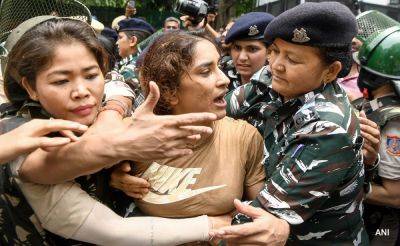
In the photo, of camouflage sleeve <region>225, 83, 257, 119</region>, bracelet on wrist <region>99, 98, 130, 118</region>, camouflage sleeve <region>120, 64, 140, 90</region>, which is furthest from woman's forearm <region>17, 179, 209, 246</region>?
camouflage sleeve <region>120, 64, 140, 90</region>

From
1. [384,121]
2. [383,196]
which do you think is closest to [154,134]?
[384,121]

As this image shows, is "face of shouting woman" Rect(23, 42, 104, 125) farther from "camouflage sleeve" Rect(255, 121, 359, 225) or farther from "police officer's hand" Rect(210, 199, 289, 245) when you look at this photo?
"camouflage sleeve" Rect(255, 121, 359, 225)

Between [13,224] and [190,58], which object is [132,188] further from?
[190,58]

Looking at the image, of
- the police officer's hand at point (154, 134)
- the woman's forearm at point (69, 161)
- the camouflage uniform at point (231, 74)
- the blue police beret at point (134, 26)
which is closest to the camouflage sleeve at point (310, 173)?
the police officer's hand at point (154, 134)

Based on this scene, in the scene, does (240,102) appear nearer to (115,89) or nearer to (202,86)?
(202,86)

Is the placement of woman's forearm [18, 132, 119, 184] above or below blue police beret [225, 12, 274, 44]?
above

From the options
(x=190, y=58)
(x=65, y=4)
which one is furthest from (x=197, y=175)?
(x=65, y=4)

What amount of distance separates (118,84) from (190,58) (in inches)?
19.9

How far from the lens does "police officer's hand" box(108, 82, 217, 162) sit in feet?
4.70

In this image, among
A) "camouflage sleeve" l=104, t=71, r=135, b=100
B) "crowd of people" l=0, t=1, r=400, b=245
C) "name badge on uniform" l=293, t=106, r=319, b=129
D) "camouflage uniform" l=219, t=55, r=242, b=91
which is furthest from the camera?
"camouflage uniform" l=219, t=55, r=242, b=91

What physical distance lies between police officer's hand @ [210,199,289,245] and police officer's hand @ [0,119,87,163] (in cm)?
72

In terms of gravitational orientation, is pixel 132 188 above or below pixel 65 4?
below

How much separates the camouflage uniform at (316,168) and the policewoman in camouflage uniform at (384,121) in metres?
0.46

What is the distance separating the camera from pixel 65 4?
229 centimetres
